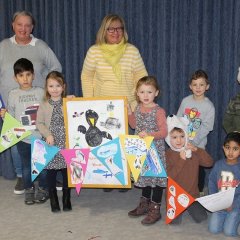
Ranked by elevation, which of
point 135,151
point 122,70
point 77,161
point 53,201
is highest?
point 122,70

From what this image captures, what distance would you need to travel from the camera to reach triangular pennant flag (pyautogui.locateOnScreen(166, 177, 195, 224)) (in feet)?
11.2

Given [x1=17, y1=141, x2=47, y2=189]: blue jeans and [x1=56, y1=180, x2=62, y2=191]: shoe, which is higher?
[x1=17, y1=141, x2=47, y2=189]: blue jeans

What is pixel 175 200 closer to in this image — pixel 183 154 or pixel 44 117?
pixel 183 154

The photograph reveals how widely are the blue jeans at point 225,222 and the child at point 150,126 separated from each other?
1.57 ft

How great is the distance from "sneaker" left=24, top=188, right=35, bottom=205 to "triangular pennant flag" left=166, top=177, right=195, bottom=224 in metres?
1.37

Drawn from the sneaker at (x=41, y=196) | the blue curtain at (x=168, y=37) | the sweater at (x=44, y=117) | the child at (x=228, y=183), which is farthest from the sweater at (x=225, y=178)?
the sneaker at (x=41, y=196)

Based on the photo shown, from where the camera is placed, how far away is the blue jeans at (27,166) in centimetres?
420

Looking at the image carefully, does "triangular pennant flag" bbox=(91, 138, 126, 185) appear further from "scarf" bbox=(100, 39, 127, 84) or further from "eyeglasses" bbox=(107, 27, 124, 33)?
"eyeglasses" bbox=(107, 27, 124, 33)

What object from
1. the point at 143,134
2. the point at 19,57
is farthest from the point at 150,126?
the point at 19,57

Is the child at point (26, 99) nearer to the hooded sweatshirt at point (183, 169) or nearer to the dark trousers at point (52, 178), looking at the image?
the dark trousers at point (52, 178)

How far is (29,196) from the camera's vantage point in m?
4.16

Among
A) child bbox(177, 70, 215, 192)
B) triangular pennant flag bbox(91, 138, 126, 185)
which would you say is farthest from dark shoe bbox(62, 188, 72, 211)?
child bbox(177, 70, 215, 192)

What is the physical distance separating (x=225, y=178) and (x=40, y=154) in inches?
64.4

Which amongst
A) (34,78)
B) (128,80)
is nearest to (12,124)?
(34,78)
